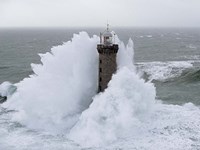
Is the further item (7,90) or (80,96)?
(7,90)

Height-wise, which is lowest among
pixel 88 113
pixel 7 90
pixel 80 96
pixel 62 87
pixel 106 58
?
pixel 7 90

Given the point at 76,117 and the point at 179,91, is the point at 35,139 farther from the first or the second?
the point at 179,91

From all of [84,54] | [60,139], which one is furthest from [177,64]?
[60,139]

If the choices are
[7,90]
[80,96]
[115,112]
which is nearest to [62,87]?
[80,96]

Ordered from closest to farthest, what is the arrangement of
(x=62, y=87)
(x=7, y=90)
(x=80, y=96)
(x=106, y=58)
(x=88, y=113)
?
(x=88, y=113), (x=106, y=58), (x=62, y=87), (x=80, y=96), (x=7, y=90)

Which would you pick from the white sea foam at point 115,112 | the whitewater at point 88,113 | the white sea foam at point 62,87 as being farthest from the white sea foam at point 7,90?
the white sea foam at point 115,112

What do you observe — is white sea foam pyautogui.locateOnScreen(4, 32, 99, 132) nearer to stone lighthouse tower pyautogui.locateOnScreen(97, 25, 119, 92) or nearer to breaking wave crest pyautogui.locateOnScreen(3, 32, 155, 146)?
breaking wave crest pyautogui.locateOnScreen(3, 32, 155, 146)

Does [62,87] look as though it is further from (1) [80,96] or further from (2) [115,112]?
(2) [115,112]

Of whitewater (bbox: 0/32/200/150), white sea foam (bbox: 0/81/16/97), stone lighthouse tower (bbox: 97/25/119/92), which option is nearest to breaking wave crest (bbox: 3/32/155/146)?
whitewater (bbox: 0/32/200/150)
